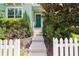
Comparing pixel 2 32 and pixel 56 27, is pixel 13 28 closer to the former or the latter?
pixel 2 32

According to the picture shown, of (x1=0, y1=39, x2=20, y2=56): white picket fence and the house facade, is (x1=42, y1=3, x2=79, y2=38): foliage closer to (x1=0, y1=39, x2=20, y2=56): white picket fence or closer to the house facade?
the house facade

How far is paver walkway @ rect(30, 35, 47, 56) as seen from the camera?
1201 millimetres

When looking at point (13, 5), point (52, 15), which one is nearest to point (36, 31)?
point (52, 15)

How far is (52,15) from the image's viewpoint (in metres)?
1.21

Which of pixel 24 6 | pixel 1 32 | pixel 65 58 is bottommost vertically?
pixel 65 58

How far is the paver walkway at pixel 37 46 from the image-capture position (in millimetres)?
1201

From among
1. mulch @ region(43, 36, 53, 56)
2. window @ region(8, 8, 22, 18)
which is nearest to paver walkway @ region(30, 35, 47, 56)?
mulch @ region(43, 36, 53, 56)

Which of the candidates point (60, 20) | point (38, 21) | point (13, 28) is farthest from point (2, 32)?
point (60, 20)

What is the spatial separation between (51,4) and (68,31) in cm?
35

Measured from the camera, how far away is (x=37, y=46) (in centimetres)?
121

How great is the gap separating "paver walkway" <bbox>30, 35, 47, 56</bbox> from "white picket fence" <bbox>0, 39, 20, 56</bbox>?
0.16 meters

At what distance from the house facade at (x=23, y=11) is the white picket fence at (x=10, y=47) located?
0.26 m

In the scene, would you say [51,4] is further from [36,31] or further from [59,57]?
[59,57]

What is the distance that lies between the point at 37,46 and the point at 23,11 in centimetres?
42
